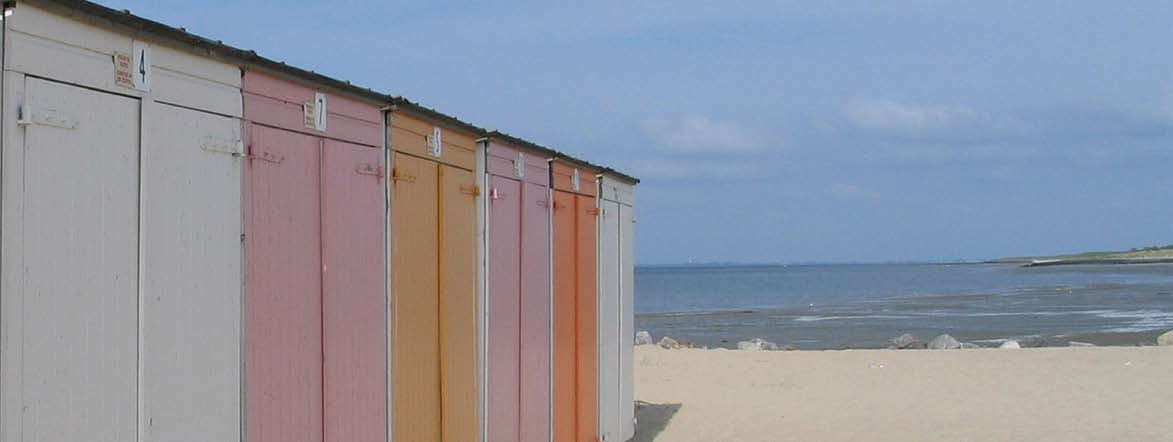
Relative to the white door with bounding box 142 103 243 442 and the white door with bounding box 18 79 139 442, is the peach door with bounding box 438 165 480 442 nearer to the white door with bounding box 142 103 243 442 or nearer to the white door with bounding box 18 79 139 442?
the white door with bounding box 142 103 243 442

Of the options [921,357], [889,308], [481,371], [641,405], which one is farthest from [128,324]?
[889,308]

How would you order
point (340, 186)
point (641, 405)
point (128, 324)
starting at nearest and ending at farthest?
point (128, 324) → point (340, 186) → point (641, 405)

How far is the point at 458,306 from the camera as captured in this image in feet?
26.1

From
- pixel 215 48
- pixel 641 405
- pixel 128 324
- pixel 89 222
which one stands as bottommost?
pixel 641 405

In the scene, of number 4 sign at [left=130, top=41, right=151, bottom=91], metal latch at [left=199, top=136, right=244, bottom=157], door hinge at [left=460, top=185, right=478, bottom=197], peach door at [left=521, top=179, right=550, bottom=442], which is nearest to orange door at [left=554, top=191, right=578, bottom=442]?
peach door at [left=521, top=179, right=550, bottom=442]

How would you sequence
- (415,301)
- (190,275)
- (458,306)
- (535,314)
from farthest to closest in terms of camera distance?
(535,314) < (458,306) < (415,301) < (190,275)

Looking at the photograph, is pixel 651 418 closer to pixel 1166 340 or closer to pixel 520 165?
pixel 520 165

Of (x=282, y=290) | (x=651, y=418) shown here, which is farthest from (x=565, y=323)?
(x=282, y=290)

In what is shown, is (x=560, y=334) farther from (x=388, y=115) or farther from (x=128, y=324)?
(x=128, y=324)

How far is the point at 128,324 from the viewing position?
4516 mm

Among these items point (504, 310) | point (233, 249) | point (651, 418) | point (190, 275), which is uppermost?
point (233, 249)

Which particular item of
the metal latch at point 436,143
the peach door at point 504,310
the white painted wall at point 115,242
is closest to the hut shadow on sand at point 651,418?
the peach door at point 504,310

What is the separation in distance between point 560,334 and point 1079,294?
62072mm

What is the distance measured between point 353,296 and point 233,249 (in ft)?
3.88
